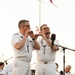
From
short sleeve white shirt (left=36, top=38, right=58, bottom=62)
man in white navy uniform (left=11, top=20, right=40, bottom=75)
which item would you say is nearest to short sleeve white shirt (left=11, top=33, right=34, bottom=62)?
man in white navy uniform (left=11, top=20, right=40, bottom=75)

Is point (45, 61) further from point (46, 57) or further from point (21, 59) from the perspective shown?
point (21, 59)

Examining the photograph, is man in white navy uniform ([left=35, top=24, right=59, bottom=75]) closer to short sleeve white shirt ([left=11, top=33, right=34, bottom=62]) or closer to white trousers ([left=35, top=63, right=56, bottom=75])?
white trousers ([left=35, top=63, right=56, bottom=75])

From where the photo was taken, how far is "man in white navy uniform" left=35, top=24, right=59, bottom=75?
3.46 metres

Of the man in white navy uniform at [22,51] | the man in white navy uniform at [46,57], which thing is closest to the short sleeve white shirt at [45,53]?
the man in white navy uniform at [46,57]

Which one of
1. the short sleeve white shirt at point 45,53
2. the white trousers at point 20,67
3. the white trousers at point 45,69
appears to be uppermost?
the short sleeve white shirt at point 45,53

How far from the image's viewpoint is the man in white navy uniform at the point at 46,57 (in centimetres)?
346

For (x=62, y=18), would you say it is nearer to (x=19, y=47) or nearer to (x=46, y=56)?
(x=46, y=56)

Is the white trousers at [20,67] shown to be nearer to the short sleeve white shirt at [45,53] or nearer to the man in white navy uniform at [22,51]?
the man in white navy uniform at [22,51]

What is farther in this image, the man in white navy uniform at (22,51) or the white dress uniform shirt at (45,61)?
the white dress uniform shirt at (45,61)

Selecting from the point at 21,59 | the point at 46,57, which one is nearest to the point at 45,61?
the point at 46,57

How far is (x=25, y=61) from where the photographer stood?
10.2 ft

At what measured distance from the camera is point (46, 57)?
349cm

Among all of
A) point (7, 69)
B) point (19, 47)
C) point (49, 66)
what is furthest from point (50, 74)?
point (7, 69)

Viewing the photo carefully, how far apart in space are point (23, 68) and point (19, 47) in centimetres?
26
